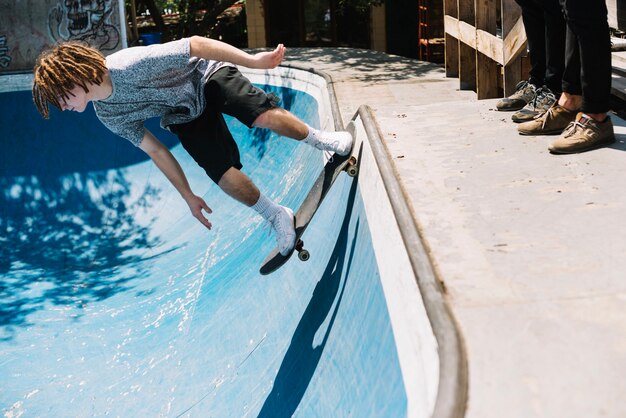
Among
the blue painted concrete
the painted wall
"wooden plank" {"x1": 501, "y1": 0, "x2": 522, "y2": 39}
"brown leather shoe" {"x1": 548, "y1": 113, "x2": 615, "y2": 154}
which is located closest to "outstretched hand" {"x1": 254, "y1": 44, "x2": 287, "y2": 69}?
the blue painted concrete

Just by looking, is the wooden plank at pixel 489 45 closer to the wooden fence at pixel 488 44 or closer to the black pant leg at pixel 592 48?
the wooden fence at pixel 488 44

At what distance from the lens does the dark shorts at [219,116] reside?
12.0 ft

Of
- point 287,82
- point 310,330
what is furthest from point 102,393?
point 287,82

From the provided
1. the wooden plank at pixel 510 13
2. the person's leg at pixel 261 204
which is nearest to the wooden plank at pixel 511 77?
the wooden plank at pixel 510 13

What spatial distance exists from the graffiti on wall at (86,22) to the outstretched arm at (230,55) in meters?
12.5

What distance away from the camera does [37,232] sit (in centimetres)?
786

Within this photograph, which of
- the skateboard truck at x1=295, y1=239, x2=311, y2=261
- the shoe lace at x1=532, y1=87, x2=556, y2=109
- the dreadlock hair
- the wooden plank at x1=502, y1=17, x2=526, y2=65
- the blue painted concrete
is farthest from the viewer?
the wooden plank at x1=502, y1=17, x2=526, y2=65

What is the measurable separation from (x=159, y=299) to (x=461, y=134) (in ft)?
9.58

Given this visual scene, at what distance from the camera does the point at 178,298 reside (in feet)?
18.7

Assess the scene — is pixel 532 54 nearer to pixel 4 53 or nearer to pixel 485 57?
pixel 485 57

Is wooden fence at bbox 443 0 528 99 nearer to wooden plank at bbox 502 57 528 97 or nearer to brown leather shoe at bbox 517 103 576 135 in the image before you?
wooden plank at bbox 502 57 528 97

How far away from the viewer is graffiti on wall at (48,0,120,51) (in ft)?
49.4

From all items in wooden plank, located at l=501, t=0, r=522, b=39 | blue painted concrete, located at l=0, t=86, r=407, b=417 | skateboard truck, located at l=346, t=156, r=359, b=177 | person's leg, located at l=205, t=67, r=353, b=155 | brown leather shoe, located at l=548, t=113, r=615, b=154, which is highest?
wooden plank, located at l=501, t=0, r=522, b=39

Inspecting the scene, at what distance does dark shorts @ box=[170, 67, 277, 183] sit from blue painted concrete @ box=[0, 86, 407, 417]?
0.75 metres
